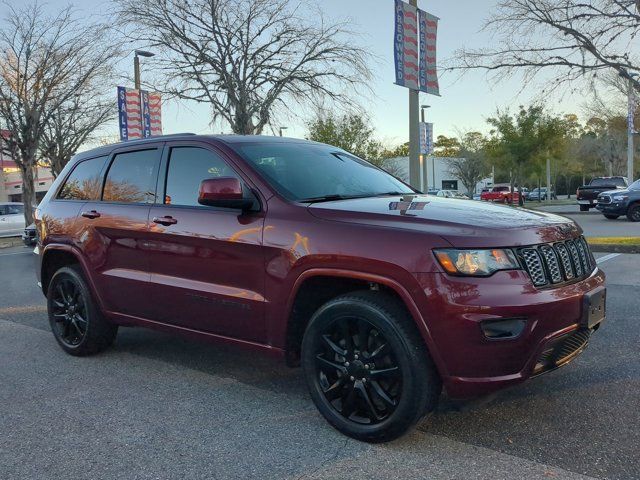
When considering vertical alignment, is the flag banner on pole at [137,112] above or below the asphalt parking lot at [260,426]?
above

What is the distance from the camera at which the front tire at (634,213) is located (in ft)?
64.2

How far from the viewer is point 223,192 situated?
3.61 m

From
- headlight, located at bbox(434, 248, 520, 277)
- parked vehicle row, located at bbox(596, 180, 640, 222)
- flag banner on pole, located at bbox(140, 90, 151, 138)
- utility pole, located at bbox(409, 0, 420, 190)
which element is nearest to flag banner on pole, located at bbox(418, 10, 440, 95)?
utility pole, located at bbox(409, 0, 420, 190)

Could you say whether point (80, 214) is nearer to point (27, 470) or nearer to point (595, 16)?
point (27, 470)

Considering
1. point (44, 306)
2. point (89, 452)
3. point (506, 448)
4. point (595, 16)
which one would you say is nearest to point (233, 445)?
point (89, 452)

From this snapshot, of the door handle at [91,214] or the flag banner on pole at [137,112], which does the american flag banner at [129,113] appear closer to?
the flag banner on pole at [137,112]

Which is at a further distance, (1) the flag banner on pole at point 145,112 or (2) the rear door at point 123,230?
(1) the flag banner on pole at point 145,112

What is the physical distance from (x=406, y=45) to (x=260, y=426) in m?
8.87

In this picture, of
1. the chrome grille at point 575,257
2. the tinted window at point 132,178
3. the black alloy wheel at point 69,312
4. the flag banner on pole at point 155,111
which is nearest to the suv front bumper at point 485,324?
the chrome grille at point 575,257

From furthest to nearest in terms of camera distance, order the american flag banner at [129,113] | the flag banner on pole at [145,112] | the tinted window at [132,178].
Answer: the flag banner on pole at [145,112] → the american flag banner at [129,113] → the tinted window at [132,178]

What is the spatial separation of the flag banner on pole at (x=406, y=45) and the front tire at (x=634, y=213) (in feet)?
39.1

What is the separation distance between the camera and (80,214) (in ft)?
16.4

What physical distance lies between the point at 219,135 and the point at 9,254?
583 inches

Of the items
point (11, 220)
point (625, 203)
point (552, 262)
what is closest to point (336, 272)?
point (552, 262)
